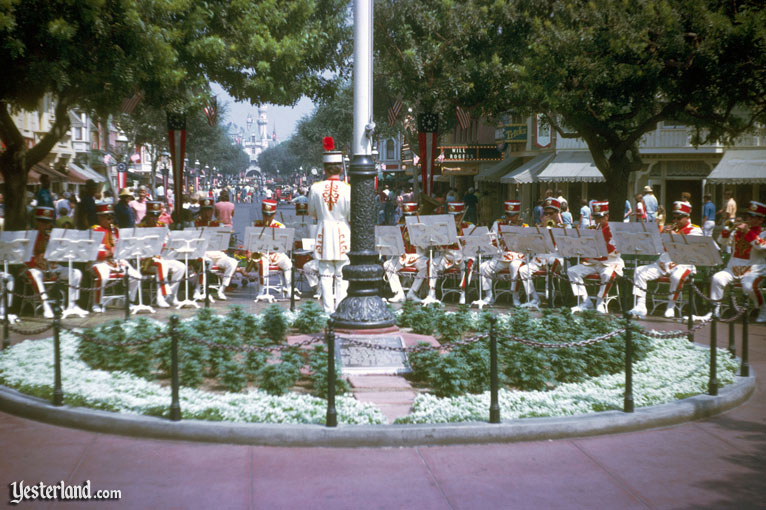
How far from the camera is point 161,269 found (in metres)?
14.2

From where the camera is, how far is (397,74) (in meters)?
25.0

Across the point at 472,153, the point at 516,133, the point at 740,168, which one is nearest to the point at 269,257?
the point at 740,168

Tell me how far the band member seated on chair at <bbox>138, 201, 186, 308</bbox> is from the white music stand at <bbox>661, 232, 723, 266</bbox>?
7768mm

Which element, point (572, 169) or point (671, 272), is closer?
point (671, 272)

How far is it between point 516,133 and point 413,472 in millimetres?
39710

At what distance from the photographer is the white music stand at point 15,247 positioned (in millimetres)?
12602

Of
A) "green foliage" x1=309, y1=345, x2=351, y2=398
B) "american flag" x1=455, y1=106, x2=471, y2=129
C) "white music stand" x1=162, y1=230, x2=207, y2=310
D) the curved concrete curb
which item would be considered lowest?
the curved concrete curb

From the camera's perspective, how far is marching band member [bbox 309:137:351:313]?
11641mm

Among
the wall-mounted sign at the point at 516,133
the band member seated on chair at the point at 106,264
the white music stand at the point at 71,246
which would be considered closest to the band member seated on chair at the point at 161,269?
the band member seated on chair at the point at 106,264

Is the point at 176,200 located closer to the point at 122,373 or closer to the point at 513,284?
the point at 513,284

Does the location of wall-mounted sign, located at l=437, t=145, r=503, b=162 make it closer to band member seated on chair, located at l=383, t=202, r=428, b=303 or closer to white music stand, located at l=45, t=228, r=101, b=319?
band member seated on chair, located at l=383, t=202, r=428, b=303

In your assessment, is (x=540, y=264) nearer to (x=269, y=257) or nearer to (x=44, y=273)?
(x=269, y=257)

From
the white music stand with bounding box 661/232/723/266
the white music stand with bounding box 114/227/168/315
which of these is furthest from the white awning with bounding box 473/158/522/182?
the white music stand with bounding box 114/227/168/315

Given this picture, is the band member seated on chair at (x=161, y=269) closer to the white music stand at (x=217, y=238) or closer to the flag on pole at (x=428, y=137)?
the white music stand at (x=217, y=238)
